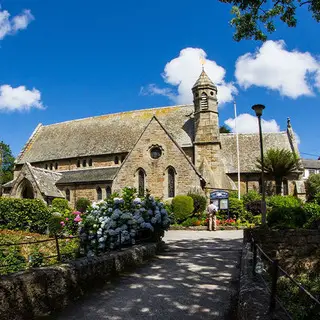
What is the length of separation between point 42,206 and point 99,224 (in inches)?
546

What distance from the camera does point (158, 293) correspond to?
6586 millimetres

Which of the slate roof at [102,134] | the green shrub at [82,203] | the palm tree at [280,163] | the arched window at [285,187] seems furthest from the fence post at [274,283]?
the arched window at [285,187]

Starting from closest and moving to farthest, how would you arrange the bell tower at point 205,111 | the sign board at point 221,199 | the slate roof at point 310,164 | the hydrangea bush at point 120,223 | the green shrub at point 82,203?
the hydrangea bush at point 120,223, the sign board at point 221,199, the green shrub at point 82,203, the bell tower at point 205,111, the slate roof at point 310,164

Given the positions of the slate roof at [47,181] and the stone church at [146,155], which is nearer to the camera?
the stone church at [146,155]

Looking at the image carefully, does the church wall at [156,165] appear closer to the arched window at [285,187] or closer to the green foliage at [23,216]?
the green foliage at [23,216]

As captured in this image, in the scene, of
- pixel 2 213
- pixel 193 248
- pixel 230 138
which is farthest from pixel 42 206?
pixel 230 138

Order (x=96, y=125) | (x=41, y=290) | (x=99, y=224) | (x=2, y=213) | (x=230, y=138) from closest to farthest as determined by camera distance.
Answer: (x=41, y=290) < (x=99, y=224) < (x=2, y=213) < (x=230, y=138) < (x=96, y=125)

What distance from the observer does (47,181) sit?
35719 mm

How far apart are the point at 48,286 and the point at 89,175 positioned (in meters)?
32.4

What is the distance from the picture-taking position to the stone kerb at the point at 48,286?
14.9ft

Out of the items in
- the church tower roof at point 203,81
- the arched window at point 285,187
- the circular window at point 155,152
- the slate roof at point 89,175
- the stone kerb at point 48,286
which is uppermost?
the church tower roof at point 203,81

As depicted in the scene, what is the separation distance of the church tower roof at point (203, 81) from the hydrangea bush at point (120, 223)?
81.5 ft

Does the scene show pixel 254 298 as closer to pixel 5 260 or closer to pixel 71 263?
pixel 71 263

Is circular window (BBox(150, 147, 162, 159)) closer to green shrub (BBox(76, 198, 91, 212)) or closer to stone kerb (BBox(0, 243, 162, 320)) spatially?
green shrub (BBox(76, 198, 91, 212))
